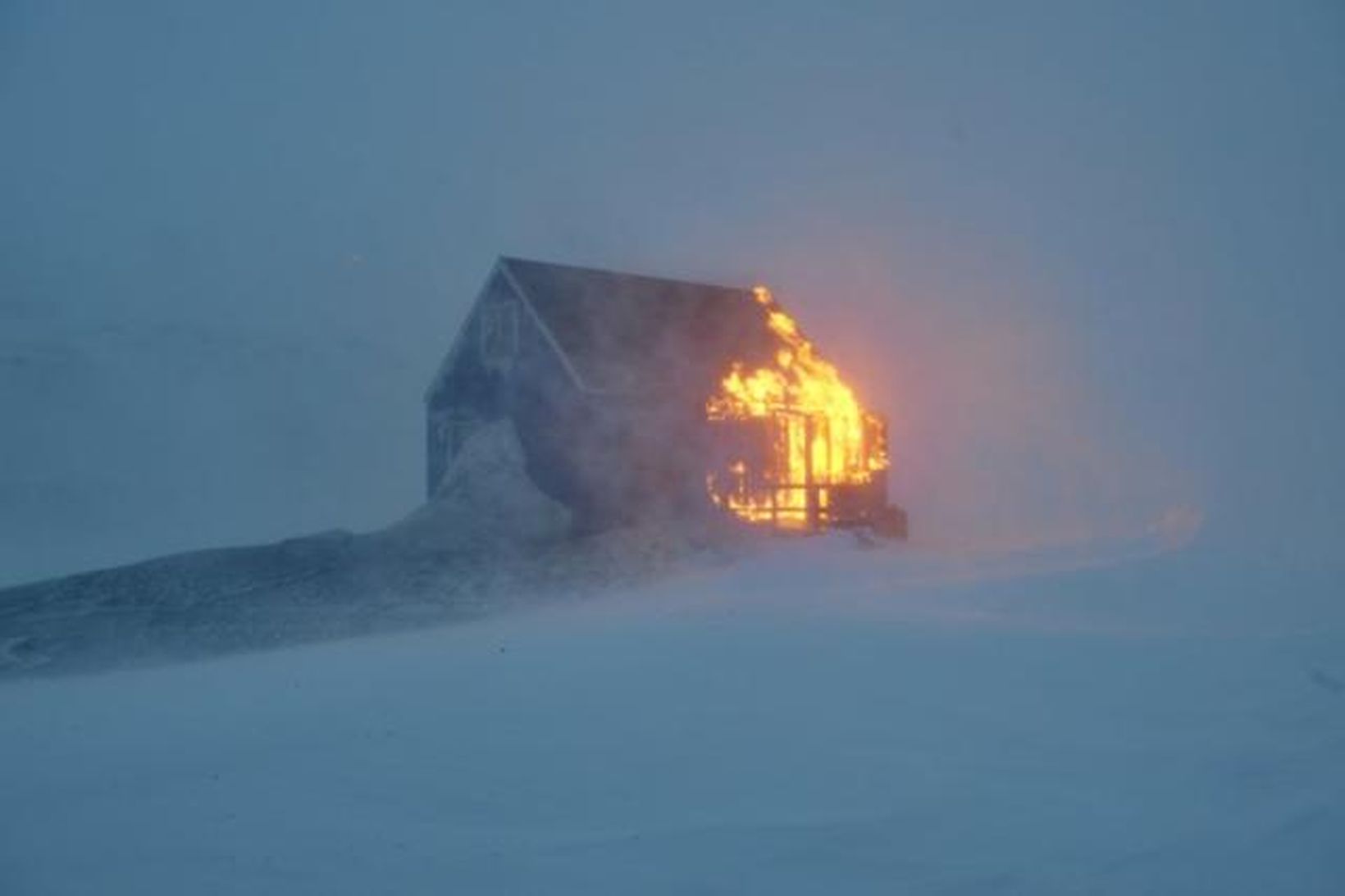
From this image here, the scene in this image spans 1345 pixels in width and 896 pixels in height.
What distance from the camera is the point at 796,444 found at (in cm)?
2370

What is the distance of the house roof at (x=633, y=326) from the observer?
2228 centimetres

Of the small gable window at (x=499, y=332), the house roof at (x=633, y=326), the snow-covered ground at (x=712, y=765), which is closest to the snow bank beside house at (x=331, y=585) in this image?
the snow-covered ground at (x=712, y=765)

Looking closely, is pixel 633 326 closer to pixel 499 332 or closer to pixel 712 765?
pixel 499 332

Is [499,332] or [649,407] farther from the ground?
[499,332]

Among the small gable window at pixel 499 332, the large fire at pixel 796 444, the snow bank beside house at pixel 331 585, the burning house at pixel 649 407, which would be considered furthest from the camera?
the small gable window at pixel 499 332

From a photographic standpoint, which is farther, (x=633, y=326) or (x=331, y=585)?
(x=633, y=326)

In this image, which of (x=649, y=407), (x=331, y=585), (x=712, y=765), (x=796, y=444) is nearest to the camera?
(x=712, y=765)

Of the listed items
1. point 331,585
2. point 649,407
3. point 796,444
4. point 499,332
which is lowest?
point 331,585

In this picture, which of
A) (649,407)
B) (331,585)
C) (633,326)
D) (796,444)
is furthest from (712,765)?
(633,326)

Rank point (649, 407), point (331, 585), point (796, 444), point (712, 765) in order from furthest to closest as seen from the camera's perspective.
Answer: point (796, 444), point (649, 407), point (331, 585), point (712, 765)

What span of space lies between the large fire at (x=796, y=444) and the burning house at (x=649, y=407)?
0.03 m

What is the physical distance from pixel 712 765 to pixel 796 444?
17276 mm

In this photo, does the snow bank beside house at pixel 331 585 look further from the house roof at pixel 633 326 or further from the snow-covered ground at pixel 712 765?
the house roof at pixel 633 326

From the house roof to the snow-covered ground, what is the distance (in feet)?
38.0
